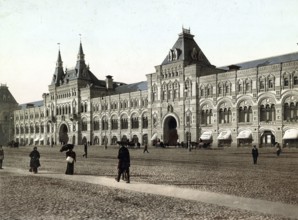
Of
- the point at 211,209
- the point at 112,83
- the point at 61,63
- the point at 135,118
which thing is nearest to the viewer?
the point at 211,209

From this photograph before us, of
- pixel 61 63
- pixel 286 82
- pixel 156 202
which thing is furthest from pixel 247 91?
pixel 61 63

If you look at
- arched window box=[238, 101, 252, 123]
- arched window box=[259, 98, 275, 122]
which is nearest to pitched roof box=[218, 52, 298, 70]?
arched window box=[259, 98, 275, 122]

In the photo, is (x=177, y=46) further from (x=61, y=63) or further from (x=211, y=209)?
(x=211, y=209)

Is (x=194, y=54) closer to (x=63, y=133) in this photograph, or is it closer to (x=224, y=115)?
(x=224, y=115)

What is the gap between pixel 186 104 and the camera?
208ft

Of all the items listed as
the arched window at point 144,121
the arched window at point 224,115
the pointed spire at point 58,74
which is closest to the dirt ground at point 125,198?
the arched window at point 224,115

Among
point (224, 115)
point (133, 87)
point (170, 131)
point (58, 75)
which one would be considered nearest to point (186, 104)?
point (170, 131)

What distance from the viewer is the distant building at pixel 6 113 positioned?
391 ft

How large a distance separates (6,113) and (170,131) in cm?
7126

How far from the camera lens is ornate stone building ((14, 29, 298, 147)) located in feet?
172

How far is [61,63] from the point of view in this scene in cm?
10175

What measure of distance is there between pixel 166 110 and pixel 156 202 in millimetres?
54033

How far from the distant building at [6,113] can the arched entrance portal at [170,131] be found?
6748cm

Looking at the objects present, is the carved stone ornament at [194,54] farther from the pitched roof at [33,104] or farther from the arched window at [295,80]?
the pitched roof at [33,104]
